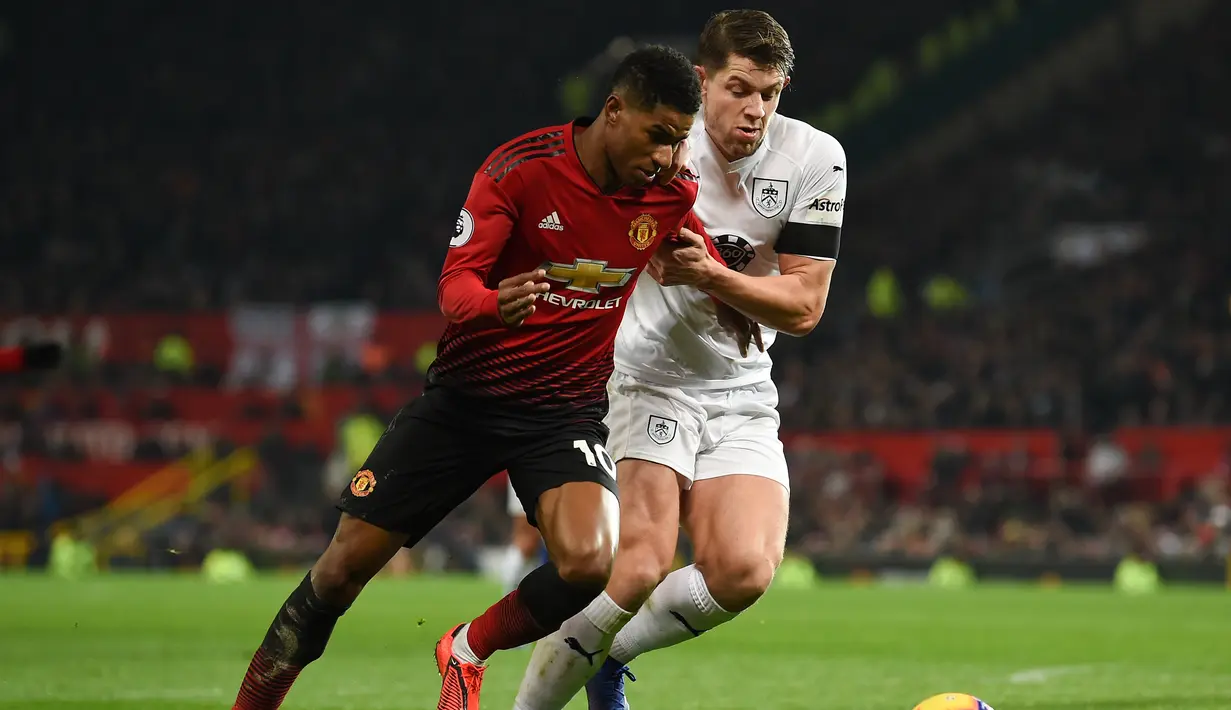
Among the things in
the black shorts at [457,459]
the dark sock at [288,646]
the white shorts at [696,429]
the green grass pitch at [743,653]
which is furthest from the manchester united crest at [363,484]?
the green grass pitch at [743,653]

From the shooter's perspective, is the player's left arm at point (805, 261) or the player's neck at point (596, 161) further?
the player's left arm at point (805, 261)

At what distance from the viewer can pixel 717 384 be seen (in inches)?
243

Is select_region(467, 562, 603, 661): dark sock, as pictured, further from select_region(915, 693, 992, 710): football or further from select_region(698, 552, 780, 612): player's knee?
select_region(915, 693, 992, 710): football

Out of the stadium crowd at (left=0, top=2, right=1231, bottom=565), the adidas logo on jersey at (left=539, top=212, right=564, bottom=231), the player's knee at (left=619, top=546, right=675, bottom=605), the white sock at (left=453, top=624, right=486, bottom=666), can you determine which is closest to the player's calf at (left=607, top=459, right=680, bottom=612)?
the player's knee at (left=619, top=546, right=675, bottom=605)

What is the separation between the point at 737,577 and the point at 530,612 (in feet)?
2.87

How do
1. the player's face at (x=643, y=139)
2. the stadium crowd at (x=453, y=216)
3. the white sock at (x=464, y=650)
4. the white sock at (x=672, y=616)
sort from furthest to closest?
the stadium crowd at (x=453, y=216) → the white sock at (x=672, y=616) → the white sock at (x=464, y=650) → the player's face at (x=643, y=139)

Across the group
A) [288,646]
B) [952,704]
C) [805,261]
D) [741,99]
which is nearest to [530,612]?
[288,646]

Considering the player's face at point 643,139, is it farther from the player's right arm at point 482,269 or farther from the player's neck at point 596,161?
the player's right arm at point 482,269

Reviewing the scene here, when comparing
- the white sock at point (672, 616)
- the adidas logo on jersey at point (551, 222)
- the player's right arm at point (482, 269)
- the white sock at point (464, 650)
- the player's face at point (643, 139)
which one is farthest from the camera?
the white sock at point (672, 616)

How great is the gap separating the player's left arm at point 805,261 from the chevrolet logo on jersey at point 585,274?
378 millimetres

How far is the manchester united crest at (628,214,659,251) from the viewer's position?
522cm

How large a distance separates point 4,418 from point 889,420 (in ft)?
42.3

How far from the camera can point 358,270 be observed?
95.7ft

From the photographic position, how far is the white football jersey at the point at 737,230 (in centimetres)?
592
